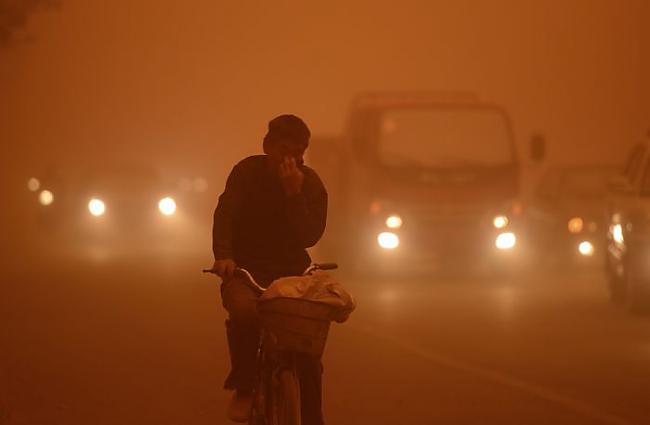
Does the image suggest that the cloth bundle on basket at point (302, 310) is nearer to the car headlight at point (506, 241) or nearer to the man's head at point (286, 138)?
the man's head at point (286, 138)

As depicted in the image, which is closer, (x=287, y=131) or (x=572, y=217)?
(x=287, y=131)

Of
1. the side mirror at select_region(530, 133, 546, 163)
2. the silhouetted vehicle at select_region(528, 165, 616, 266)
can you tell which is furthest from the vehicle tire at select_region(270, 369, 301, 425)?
the silhouetted vehicle at select_region(528, 165, 616, 266)

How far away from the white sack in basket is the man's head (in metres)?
0.74

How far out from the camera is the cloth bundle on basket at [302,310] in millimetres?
7852

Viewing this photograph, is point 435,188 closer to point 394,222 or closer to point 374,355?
point 394,222

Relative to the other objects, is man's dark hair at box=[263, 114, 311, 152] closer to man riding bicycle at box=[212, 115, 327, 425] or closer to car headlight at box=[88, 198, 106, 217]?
man riding bicycle at box=[212, 115, 327, 425]

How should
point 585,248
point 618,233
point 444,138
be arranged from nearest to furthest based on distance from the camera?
point 618,233 → point 444,138 → point 585,248

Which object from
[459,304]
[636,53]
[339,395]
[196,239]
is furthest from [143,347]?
[636,53]

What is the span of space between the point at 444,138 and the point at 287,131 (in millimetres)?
15259

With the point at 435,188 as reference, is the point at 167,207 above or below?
above

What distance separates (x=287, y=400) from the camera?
7.99m

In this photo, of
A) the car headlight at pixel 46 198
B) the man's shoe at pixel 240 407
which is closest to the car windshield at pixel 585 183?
the car headlight at pixel 46 198

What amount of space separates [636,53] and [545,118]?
441 centimetres

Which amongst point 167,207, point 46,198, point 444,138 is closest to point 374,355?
point 444,138
